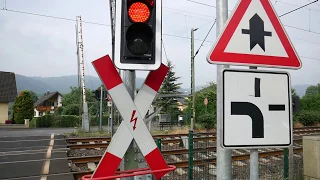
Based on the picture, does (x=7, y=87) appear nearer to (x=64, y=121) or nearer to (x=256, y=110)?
(x=64, y=121)

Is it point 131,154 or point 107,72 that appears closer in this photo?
point 107,72

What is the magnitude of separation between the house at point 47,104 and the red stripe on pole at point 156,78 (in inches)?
3302

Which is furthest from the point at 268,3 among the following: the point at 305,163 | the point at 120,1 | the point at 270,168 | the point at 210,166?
the point at 270,168

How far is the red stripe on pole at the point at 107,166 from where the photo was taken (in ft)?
8.52

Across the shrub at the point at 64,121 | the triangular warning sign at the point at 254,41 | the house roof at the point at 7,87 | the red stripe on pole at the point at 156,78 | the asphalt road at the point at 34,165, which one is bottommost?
the shrub at the point at 64,121

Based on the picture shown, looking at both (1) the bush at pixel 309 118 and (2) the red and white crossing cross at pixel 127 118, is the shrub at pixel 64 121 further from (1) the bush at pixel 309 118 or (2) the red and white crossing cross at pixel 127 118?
(2) the red and white crossing cross at pixel 127 118

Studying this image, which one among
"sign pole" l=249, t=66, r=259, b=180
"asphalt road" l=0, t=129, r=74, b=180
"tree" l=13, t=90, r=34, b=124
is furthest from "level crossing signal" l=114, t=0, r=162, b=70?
"tree" l=13, t=90, r=34, b=124

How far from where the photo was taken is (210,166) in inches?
330

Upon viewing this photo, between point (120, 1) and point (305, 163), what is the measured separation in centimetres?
485

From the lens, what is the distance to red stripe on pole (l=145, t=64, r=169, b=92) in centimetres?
296

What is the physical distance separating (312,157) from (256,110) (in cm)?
399

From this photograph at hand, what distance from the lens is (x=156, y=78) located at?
9.78 feet

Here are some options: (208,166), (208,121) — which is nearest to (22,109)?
(208,121)

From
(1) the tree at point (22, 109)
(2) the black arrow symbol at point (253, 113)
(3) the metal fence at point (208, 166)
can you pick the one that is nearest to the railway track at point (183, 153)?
(3) the metal fence at point (208, 166)
